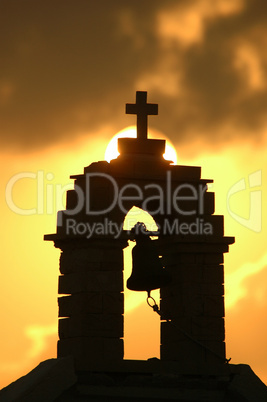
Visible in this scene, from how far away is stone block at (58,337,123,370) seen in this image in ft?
86.9

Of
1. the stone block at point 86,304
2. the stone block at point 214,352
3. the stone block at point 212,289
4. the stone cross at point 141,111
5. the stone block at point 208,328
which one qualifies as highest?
the stone cross at point 141,111

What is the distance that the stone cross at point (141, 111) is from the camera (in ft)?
92.1

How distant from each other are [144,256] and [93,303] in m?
1.35

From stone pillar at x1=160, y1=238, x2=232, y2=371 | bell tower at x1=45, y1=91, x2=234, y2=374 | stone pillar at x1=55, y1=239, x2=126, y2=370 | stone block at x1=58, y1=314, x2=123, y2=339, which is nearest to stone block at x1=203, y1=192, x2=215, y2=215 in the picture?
bell tower at x1=45, y1=91, x2=234, y2=374

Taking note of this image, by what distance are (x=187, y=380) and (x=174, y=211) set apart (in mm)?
3389

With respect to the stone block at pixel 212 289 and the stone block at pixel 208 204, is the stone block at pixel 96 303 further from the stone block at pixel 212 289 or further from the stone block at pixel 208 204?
the stone block at pixel 208 204

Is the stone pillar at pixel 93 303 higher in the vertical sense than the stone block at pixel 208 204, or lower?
lower

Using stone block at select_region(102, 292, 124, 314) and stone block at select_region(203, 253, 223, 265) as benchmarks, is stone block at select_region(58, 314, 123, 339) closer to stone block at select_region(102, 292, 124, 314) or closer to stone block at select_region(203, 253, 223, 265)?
stone block at select_region(102, 292, 124, 314)

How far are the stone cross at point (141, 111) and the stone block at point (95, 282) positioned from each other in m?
2.98

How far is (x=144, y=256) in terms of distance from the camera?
27.0 meters

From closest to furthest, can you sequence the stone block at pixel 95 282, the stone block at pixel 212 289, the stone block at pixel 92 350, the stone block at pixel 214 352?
the stone block at pixel 92 350
the stone block at pixel 95 282
the stone block at pixel 214 352
the stone block at pixel 212 289

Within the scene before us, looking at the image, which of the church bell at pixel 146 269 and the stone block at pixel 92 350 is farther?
the church bell at pixel 146 269

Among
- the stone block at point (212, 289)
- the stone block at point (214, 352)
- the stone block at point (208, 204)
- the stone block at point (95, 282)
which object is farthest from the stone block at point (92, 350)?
the stone block at point (208, 204)

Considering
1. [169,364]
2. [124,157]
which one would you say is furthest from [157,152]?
[169,364]
